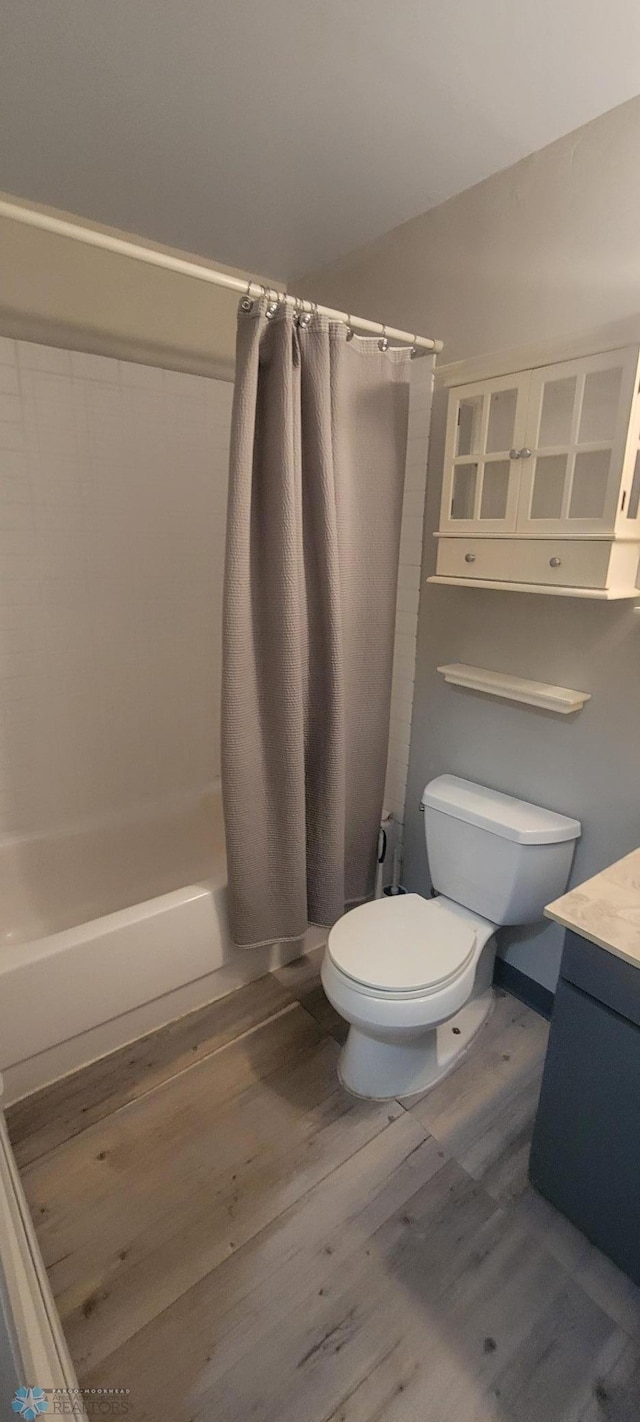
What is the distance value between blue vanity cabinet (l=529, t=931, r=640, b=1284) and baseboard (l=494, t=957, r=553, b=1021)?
57cm

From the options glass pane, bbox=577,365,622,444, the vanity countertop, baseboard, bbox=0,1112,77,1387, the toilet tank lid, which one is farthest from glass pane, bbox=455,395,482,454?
baseboard, bbox=0,1112,77,1387

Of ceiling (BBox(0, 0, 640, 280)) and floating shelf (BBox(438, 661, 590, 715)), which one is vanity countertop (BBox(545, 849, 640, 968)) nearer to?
floating shelf (BBox(438, 661, 590, 715))

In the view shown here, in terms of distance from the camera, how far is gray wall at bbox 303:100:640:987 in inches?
52.7

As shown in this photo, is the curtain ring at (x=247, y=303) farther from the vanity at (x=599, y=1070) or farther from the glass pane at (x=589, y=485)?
the vanity at (x=599, y=1070)

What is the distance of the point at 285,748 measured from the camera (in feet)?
5.43

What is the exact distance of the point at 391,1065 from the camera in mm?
1543

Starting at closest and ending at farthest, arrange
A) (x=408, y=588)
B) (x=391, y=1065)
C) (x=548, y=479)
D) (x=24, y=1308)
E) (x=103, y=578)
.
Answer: (x=24, y=1308), (x=548, y=479), (x=391, y=1065), (x=408, y=588), (x=103, y=578)

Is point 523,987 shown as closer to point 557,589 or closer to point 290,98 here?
point 557,589

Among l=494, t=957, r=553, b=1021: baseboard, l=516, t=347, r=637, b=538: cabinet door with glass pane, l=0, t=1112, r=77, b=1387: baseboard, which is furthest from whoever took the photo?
l=494, t=957, r=553, b=1021: baseboard

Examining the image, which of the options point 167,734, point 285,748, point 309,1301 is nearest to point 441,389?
point 285,748

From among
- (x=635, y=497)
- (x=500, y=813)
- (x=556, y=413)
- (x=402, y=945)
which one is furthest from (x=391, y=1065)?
(x=556, y=413)

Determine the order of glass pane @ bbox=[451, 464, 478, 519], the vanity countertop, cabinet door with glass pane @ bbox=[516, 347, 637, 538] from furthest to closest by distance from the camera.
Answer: glass pane @ bbox=[451, 464, 478, 519]
cabinet door with glass pane @ bbox=[516, 347, 637, 538]
the vanity countertop

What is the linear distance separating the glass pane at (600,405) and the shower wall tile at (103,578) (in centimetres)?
130

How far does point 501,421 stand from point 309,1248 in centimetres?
186
